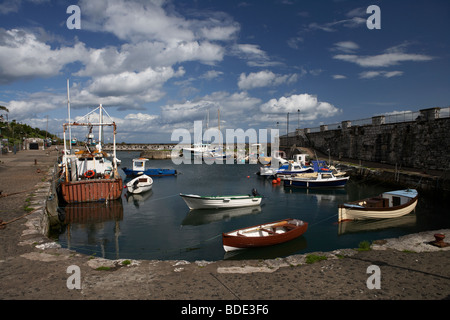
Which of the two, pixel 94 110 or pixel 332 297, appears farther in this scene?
pixel 94 110

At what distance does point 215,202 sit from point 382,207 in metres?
11.1

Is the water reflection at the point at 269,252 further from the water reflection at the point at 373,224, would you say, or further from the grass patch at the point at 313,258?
the water reflection at the point at 373,224

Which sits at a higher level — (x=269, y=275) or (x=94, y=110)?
(x=94, y=110)

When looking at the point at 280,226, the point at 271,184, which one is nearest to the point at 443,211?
the point at 280,226

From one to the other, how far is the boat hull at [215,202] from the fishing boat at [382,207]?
6.88 meters

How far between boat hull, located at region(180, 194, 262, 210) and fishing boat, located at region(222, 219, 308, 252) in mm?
6897

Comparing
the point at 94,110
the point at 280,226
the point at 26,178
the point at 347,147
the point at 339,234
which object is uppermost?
the point at 94,110

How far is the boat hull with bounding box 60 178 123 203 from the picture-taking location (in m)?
21.2

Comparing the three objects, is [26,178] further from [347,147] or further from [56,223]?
[347,147]

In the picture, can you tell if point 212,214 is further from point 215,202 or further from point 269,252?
point 269,252

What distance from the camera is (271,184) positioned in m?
34.4

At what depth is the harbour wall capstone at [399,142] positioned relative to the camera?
84.4ft

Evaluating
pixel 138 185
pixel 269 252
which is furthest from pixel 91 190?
pixel 269 252

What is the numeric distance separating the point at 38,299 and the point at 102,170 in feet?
68.2
